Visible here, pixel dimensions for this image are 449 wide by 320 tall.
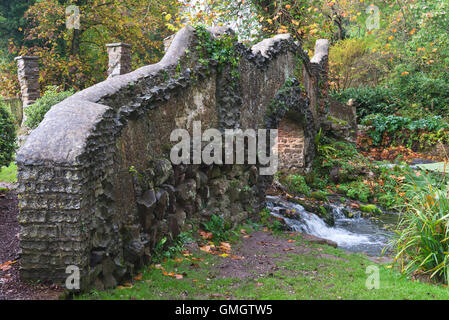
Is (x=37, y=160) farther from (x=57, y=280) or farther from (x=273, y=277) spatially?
(x=273, y=277)

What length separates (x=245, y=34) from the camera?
543 inches

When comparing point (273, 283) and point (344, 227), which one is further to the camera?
point (344, 227)

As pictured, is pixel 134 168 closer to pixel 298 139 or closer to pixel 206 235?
pixel 206 235

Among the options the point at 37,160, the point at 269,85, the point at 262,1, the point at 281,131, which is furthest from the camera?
the point at 262,1

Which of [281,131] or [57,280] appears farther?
[281,131]

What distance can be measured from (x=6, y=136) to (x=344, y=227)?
23.5 feet

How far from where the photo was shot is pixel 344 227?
864 centimetres

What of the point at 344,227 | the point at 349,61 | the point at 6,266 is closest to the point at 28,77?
the point at 6,266

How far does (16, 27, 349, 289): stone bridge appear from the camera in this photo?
3291 millimetres

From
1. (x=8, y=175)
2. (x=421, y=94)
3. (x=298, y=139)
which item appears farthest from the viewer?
(x=421, y=94)

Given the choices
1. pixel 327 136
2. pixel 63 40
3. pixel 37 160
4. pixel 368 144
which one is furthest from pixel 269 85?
pixel 63 40

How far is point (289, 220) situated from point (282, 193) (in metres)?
1.85

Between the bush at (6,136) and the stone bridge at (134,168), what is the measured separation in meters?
2.83

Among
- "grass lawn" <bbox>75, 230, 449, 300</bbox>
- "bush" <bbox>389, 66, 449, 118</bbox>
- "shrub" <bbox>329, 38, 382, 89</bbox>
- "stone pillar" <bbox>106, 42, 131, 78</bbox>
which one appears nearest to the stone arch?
"stone pillar" <bbox>106, 42, 131, 78</bbox>
